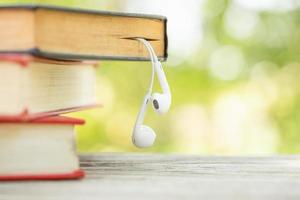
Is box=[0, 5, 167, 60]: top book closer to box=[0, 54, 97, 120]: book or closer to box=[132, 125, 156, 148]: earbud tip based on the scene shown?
box=[0, 54, 97, 120]: book

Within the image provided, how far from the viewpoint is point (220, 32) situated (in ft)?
8.93

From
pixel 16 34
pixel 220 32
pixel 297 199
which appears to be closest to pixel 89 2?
pixel 220 32

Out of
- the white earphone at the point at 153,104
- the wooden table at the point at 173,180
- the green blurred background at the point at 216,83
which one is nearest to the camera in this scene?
the wooden table at the point at 173,180

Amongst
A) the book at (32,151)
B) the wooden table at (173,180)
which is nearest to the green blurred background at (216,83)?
the wooden table at (173,180)

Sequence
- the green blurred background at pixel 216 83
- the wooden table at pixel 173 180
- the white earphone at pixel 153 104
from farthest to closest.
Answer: the green blurred background at pixel 216 83 → the white earphone at pixel 153 104 → the wooden table at pixel 173 180

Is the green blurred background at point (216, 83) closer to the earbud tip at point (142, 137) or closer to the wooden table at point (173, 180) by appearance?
the wooden table at point (173, 180)

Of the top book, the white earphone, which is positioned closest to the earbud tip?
the white earphone

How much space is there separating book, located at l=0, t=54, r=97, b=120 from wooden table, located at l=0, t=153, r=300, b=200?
0.38 feet

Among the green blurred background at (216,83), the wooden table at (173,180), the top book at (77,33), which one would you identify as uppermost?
the top book at (77,33)

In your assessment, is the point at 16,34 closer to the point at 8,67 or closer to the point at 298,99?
the point at 8,67

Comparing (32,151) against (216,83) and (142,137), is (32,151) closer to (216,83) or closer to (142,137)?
(142,137)

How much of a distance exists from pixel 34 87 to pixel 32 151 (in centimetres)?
10

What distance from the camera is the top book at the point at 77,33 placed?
3.35 feet

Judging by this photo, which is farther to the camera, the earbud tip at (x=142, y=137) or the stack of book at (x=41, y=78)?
the earbud tip at (x=142, y=137)
